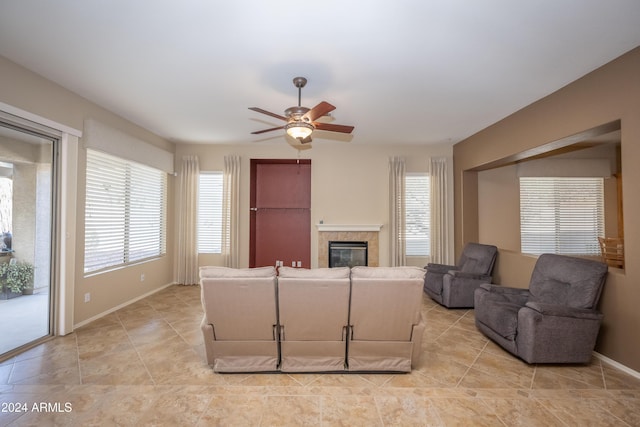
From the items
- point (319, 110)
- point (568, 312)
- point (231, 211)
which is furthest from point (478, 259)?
point (231, 211)

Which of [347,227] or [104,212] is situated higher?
[104,212]

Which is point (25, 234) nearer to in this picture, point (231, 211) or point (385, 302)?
point (231, 211)

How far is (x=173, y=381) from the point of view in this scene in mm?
2494

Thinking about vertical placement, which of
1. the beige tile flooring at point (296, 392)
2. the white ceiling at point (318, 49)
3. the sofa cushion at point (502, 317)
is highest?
the white ceiling at point (318, 49)

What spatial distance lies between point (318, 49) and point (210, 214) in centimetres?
435

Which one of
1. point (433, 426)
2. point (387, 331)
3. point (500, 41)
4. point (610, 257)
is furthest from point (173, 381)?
point (610, 257)

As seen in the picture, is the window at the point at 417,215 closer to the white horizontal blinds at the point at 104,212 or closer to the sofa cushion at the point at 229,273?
the sofa cushion at the point at 229,273

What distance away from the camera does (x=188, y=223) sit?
587 centimetres

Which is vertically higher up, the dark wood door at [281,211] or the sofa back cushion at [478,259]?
the dark wood door at [281,211]

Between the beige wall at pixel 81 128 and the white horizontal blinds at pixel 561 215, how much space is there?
279 inches

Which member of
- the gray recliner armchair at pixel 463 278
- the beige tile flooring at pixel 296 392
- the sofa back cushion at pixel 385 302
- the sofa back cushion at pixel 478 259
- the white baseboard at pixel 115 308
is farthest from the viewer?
the sofa back cushion at pixel 478 259

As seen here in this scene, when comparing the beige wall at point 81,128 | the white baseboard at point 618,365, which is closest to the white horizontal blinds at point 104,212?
the beige wall at point 81,128

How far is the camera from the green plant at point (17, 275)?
9.73 ft

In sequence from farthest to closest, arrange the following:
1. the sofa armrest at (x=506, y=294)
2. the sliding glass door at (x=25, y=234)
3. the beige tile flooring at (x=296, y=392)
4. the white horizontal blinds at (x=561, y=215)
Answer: the white horizontal blinds at (x=561, y=215)
the sofa armrest at (x=506, y=294)
the sliding glass door at (x=25, y=234)
the beige tile flooring at (x=296, y=392)
